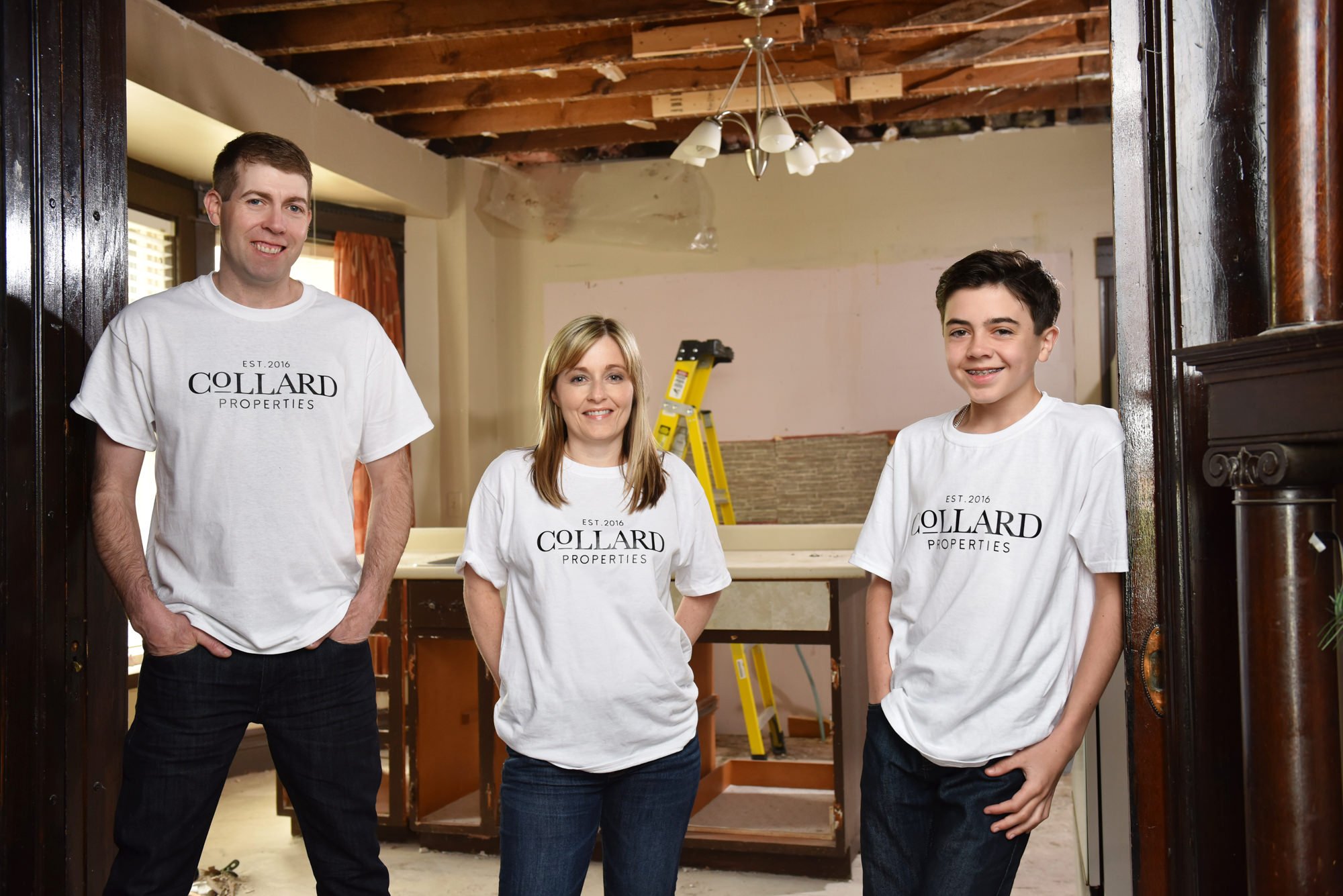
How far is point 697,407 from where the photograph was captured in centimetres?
383

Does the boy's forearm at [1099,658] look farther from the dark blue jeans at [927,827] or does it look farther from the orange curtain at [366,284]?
the orange curtain at [366,284]

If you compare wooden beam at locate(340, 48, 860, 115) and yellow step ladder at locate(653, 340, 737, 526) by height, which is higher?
wooden beam at locate(340, 48, 860, 115)

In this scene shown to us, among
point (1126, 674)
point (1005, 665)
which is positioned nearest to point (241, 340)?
point (1005, 665)

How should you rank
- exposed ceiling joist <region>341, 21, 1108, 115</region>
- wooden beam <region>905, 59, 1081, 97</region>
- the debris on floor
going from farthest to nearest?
wooden beam <region>905, 59, 1081, 97</region> → exposed ceiling joist <region>341, 21, 1108, 115</region> → the debris on floor

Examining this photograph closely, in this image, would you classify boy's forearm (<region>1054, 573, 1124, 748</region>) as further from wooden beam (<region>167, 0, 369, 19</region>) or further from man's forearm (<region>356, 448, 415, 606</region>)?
wooden beam (<region>167, 0, 369, 19</region>)

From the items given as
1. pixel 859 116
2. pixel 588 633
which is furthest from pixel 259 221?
pixel 859 116

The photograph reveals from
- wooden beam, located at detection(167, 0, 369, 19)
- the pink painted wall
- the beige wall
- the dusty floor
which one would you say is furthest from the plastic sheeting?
the dusty floor

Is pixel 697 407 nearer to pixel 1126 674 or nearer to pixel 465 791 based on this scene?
pixel 465 791

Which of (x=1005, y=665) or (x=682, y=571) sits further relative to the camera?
(x=682, y=571)

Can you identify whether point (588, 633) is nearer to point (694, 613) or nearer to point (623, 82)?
point (694, 613)

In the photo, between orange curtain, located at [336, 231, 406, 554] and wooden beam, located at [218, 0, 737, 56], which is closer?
wooden beam, located at [218, 0, 737, 56]

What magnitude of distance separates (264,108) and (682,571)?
273 centimetres

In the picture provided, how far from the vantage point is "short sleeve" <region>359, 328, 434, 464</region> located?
1.69 meters

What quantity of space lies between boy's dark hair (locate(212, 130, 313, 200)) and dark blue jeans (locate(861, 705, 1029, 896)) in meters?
1.16
